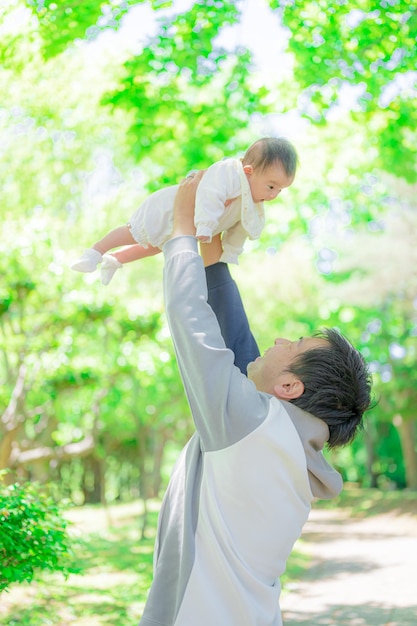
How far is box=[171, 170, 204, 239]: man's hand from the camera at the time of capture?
215cm

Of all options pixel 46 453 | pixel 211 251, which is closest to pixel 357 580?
pixel 46 453

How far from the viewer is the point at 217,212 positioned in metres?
2.27

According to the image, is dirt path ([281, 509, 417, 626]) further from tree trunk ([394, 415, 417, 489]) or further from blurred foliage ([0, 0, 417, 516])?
tree trunk ([394, 415, 417, 489])

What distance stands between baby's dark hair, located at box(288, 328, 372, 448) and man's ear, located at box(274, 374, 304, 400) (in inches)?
0.5

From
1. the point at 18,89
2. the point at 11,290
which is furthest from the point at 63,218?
the point at 11,290

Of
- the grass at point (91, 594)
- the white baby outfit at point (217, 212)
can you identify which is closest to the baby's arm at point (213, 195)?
the white baby outfit at point (217, 212)

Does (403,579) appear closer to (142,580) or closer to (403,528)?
(142,580)

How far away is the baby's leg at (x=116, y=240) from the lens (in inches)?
103

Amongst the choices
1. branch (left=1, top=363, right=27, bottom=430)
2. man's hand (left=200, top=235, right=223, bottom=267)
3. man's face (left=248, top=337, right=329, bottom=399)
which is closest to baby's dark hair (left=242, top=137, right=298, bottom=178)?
man's hand (left=200, top=235, right=223, bottom=267)

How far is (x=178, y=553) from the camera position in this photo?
2045 mm

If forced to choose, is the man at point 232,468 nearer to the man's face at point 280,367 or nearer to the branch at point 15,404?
the man's face at point 280,367

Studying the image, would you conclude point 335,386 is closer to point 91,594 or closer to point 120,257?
point 120,257

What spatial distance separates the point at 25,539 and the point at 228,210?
6.49 feet

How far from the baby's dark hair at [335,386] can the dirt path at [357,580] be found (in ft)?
13.8
